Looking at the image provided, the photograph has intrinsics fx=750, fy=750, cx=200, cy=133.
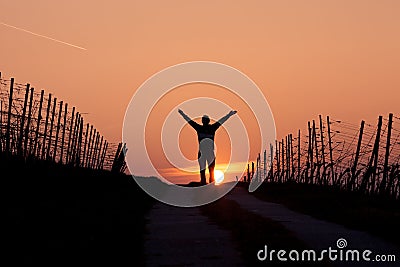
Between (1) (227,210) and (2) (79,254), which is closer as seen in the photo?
(2) (79,254)

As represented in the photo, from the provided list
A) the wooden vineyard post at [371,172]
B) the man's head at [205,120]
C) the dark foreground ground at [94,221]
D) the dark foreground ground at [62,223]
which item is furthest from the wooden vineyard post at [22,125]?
the wooden vineyard post at [371,172]

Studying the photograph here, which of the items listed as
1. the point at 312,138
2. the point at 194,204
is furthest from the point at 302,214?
the point at 312,138

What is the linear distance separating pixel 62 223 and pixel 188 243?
7.44 feet

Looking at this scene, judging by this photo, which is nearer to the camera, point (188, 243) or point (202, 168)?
point (188, 243)

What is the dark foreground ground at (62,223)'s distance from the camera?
10.2 metres

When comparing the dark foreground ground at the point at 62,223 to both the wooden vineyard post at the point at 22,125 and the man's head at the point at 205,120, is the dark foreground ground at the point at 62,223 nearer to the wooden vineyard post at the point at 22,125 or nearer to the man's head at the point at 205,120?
the wooden vineyard post at the point at 22,125

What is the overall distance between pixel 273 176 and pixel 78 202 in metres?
38.9

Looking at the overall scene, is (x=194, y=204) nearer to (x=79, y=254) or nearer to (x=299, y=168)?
(x=79, y=254)

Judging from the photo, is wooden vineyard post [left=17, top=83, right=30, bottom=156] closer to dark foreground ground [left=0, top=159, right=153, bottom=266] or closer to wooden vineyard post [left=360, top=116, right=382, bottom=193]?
dark foreground ground [left=0, top=159, right=153, bottom=266]

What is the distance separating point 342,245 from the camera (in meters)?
12.9

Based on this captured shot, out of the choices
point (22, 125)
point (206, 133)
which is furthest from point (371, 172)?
point (22, 125)

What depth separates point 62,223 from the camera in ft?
43.4

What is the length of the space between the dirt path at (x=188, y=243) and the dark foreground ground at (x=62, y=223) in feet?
0.92

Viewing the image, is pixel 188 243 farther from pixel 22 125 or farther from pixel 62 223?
pixel 22 125
